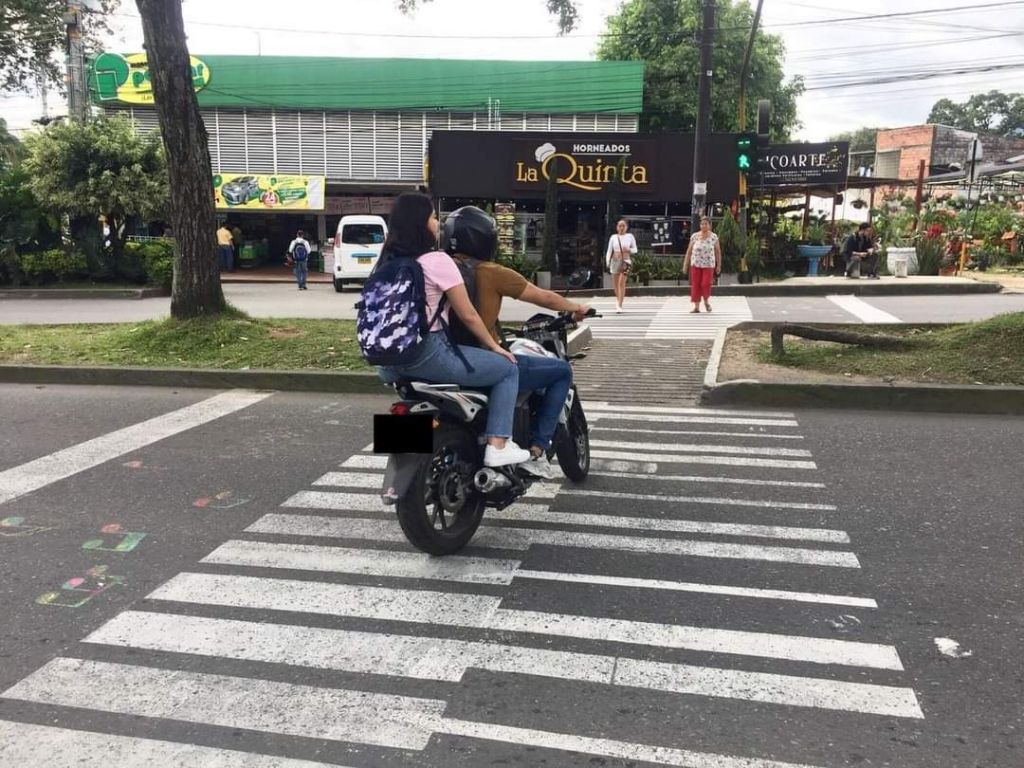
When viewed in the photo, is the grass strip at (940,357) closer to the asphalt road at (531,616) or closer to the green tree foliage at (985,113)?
the asphalt road at (531,616)

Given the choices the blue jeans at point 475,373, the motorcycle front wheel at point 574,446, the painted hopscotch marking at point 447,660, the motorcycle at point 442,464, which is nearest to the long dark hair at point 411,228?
the blue jeans at point 475,373

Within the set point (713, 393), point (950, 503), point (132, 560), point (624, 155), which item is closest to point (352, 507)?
point (132, 560)

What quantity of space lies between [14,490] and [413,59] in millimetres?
26313

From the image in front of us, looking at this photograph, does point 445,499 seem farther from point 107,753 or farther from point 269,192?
point 269,192

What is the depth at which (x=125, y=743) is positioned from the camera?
2.79 metres

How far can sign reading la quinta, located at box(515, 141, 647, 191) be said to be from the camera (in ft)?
76.9

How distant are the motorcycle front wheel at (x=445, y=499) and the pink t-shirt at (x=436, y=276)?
647 millimetres

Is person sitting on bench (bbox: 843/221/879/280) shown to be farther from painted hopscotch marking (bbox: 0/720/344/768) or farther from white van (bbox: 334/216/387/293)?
painted hopscotch marking (bbox: 0/720/344/768)

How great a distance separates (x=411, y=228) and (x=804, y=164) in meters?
21.0

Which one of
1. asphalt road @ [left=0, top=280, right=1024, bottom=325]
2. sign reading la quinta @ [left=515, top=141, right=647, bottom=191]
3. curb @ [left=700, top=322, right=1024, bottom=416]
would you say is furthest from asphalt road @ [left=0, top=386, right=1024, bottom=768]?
sign reading la quinta @ [left=515, top=141, right=647, bottom=191]

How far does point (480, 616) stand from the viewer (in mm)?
3701

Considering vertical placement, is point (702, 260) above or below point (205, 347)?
above

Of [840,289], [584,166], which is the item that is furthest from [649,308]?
[584,166]

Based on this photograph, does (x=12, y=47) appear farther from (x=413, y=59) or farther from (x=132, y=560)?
(x=132, y=560)
